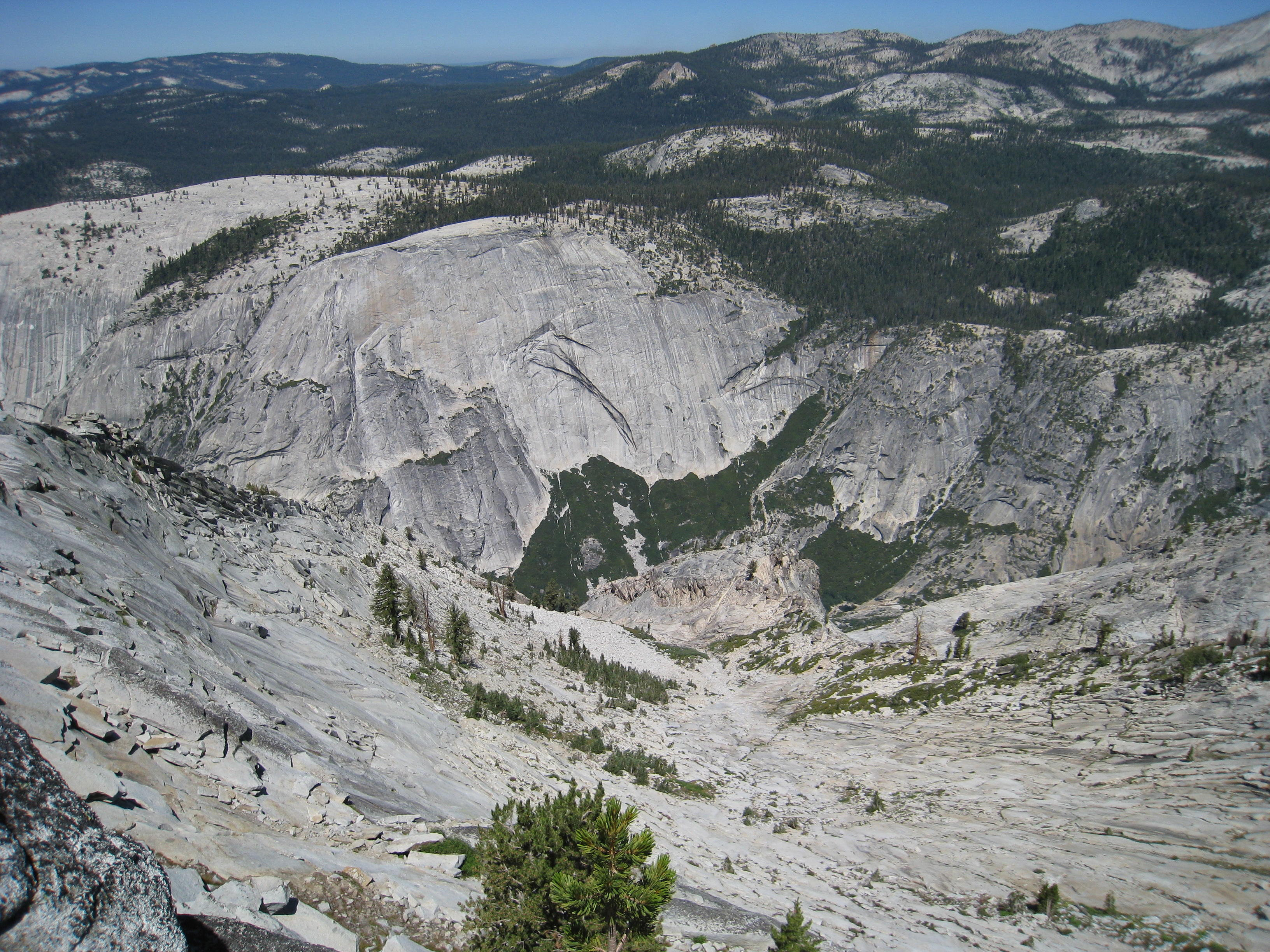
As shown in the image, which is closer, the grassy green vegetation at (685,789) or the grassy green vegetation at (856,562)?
the grassy green vegetation at (685,789)

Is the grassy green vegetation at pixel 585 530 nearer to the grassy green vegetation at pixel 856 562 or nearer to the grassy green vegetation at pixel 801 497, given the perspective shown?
the grassy green vegetation at pixel 801 497

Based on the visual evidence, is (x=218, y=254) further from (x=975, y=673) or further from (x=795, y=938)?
(x=795, y=938)

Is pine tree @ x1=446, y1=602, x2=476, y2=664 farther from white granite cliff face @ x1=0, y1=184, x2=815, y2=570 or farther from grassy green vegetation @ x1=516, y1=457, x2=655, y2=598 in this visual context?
white granite cliff face @ x1=0, y1=184, x2=815, y2=570

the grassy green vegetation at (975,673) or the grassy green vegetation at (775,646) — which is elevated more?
the grassy green vegetation at (975,673)

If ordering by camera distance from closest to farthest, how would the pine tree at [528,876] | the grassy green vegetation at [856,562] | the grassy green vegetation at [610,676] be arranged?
the pine tree at [528,876]
the grassy green vegetation at [610,676]
the grassy green vegetation at [856,562]

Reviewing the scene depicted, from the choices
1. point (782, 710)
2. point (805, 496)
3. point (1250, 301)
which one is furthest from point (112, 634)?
point (1250, 301)

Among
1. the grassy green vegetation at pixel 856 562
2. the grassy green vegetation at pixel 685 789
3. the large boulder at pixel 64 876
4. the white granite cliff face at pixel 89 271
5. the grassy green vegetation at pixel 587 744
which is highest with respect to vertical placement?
the white granite cliff face at pixel 89 271

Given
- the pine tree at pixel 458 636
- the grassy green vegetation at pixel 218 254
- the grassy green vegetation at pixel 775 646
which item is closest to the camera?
the pine tree at pixel 458 636

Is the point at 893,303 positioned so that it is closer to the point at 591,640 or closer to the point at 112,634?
the point at 591,640

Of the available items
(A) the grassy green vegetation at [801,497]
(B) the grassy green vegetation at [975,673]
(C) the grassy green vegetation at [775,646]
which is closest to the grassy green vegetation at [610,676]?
(C) the grassy green vegetation at [775,646]
